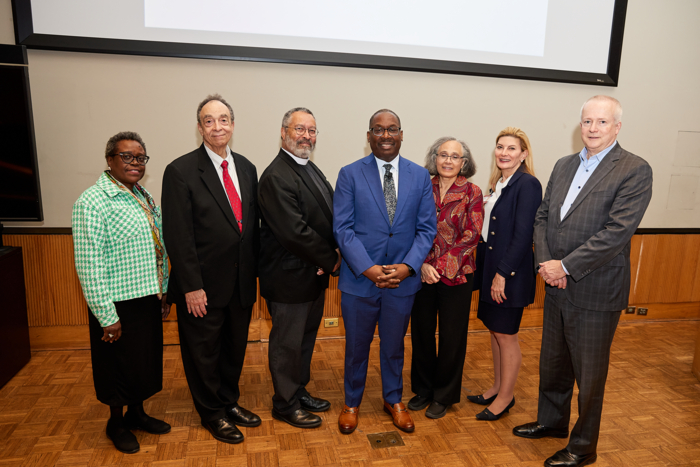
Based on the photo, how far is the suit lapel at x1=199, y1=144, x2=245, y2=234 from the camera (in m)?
2.25

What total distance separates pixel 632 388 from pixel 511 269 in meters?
1.52

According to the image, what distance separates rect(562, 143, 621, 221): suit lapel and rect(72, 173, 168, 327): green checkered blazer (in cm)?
208

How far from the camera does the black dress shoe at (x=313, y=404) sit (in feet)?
8.80

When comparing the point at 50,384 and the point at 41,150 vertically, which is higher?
the point at 41,150

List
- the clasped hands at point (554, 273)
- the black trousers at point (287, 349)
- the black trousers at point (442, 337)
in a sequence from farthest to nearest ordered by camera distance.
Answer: the black trousers at point (442, 337) < the black trousers at point (287, 349) < the clasped hands at point (554, 273)

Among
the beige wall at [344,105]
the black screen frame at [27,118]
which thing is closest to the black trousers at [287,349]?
the beige wall at [344,105]

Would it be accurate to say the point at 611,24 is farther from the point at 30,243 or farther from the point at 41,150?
the point at 30,243

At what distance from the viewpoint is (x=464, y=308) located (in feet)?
8.39

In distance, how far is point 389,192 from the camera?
237 centimetres

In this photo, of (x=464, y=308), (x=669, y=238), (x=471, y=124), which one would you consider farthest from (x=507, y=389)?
(x=669, y=238)

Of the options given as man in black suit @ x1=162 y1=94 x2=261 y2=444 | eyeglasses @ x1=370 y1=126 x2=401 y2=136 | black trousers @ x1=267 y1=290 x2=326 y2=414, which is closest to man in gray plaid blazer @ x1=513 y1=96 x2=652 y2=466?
eyeglasses @ x1=370 y1=126 x2=401 y2=136

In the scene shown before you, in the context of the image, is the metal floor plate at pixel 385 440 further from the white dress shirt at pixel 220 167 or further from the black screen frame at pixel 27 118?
the black screen frame at pixel 27 118

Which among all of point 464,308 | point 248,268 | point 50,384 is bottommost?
A: point 50,384

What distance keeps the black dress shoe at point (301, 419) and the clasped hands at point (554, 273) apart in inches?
57.2
